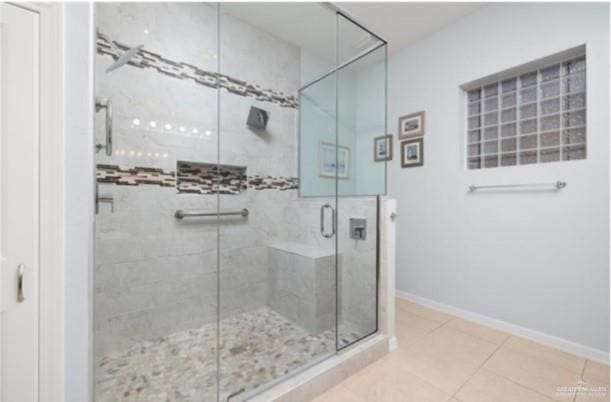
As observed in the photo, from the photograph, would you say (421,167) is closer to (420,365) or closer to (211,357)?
(420,365)

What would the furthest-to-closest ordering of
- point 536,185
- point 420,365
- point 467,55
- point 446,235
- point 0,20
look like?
point 446,235 → point 467,55 → point 536,185 → point 420,365 → point 0,20

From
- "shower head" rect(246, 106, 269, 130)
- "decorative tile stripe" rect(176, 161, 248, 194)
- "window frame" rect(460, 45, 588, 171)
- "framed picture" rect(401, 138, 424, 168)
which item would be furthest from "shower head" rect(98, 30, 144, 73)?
"window frame" rect(460, 45, 588, 171)

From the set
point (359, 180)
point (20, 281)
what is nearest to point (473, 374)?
point (359, 180)

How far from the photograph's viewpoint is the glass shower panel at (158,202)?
1571 millimetres

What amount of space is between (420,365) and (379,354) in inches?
10.0

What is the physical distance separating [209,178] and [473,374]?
2.31 meters

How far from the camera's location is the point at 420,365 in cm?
163

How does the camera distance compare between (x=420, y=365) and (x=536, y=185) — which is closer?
(x=420, y=365)

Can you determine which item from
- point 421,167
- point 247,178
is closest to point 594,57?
point 421,167

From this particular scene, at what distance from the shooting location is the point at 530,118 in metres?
2.05

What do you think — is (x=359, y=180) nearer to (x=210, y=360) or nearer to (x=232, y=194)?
(x=232, y=194)

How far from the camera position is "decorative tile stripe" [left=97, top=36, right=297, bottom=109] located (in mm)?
1819

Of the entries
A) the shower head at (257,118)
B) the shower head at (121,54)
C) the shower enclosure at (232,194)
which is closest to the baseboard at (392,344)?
the shower enclosure at (232,194)

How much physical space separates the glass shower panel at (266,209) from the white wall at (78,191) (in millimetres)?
1084
